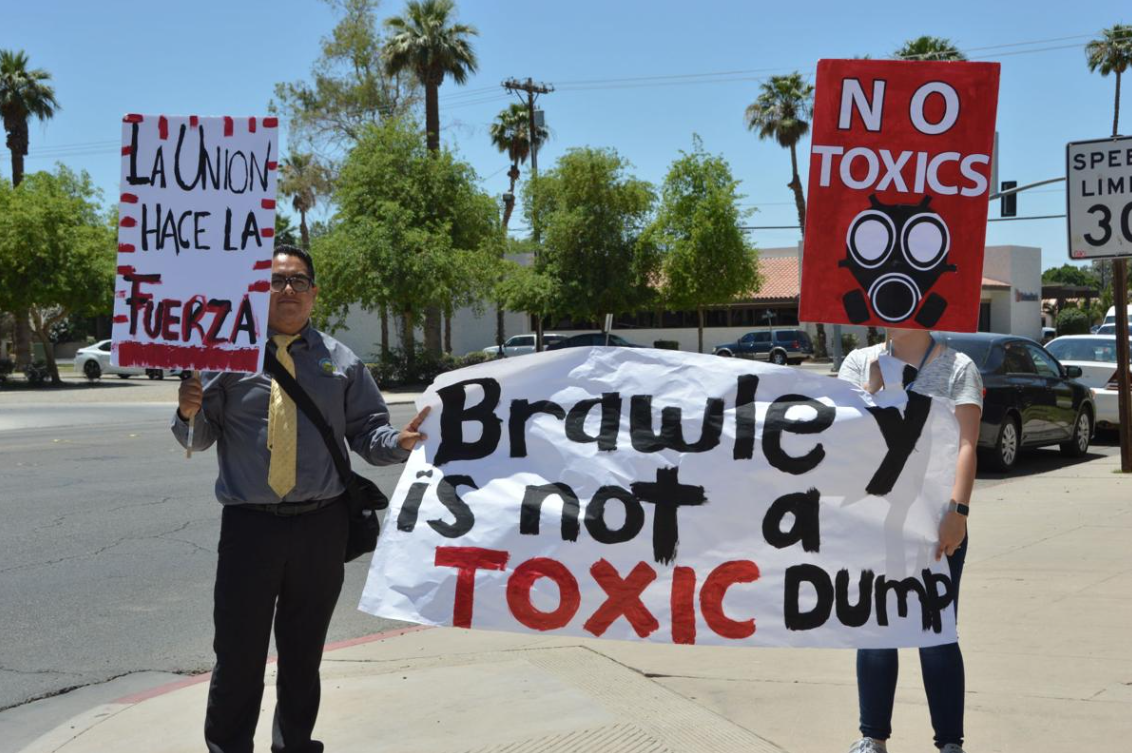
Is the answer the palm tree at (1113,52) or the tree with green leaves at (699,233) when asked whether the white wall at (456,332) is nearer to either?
the tree with green leaves at (699,233)

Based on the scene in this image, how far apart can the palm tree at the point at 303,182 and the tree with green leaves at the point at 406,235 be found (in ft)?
56.5

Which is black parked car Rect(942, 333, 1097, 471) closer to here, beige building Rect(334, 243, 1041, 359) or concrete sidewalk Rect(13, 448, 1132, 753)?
concrete sidewalk Rect(13, 448, 1132, 753)

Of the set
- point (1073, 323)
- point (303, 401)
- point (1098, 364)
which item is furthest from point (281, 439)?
point (1073, 323)

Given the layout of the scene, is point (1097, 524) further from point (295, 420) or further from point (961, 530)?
point (295, 420)

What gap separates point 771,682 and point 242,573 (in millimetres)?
2684

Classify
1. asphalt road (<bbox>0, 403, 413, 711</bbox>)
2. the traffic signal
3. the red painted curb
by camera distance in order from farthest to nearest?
the traffic signal
asphalt road (<bbox>0, 403, 413, 711</bbox>)
the red painted curb

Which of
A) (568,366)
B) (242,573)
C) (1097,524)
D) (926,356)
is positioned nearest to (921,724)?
(926,356)

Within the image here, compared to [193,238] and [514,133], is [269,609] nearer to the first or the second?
[193,238]

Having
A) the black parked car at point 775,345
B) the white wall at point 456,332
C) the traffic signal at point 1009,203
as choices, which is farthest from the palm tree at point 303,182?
the traffic signal at point 1009,203

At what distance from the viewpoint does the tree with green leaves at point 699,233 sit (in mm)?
46781

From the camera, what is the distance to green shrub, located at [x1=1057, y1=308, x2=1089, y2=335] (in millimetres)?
65062

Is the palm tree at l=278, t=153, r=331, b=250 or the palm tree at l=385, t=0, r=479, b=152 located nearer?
the palm tree at l=385, t=0, r=479, b=152

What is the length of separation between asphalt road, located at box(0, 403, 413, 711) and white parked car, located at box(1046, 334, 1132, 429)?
10.3 meters

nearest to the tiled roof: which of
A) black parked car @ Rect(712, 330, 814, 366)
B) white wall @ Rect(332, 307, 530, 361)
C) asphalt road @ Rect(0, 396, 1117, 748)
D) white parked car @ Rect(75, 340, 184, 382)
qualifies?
black parked car @ Rect(712, 330, 814, 366)
